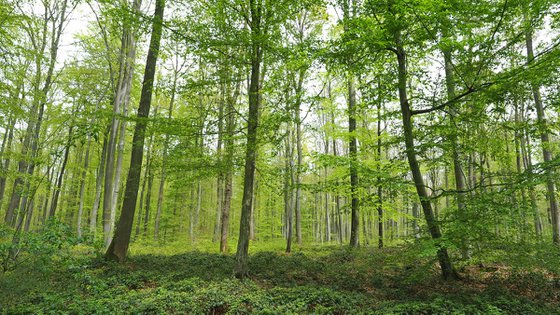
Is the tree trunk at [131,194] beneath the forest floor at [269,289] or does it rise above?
above

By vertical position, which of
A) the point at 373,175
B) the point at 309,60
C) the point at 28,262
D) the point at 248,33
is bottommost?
the point at 28,262

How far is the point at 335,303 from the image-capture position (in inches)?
245

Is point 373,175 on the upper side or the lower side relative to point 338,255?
upper

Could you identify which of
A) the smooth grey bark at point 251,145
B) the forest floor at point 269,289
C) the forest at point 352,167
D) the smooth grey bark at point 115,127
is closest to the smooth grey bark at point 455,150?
the forest at point 352,167

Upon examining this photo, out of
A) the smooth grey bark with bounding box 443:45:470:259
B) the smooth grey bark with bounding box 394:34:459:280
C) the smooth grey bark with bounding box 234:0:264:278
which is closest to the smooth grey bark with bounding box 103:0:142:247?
the smooth grey bark with bounding box 234:0:264:278

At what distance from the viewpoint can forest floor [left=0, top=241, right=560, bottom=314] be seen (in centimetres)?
522

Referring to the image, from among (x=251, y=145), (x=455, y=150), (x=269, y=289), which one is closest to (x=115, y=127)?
(x=251, y=145)

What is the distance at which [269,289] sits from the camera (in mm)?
7082

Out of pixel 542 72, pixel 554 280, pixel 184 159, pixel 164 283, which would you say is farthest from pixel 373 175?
pixel 164 283

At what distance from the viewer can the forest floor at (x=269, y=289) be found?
5223 mm

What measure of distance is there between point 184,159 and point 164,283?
10.6ft

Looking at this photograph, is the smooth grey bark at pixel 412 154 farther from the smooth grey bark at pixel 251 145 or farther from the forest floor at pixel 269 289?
the smooth grey bark at pixel 251 145

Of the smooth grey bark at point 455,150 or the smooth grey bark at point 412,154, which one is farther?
the smooth grey bark at point 412,154

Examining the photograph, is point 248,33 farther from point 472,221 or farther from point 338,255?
point 338,255
